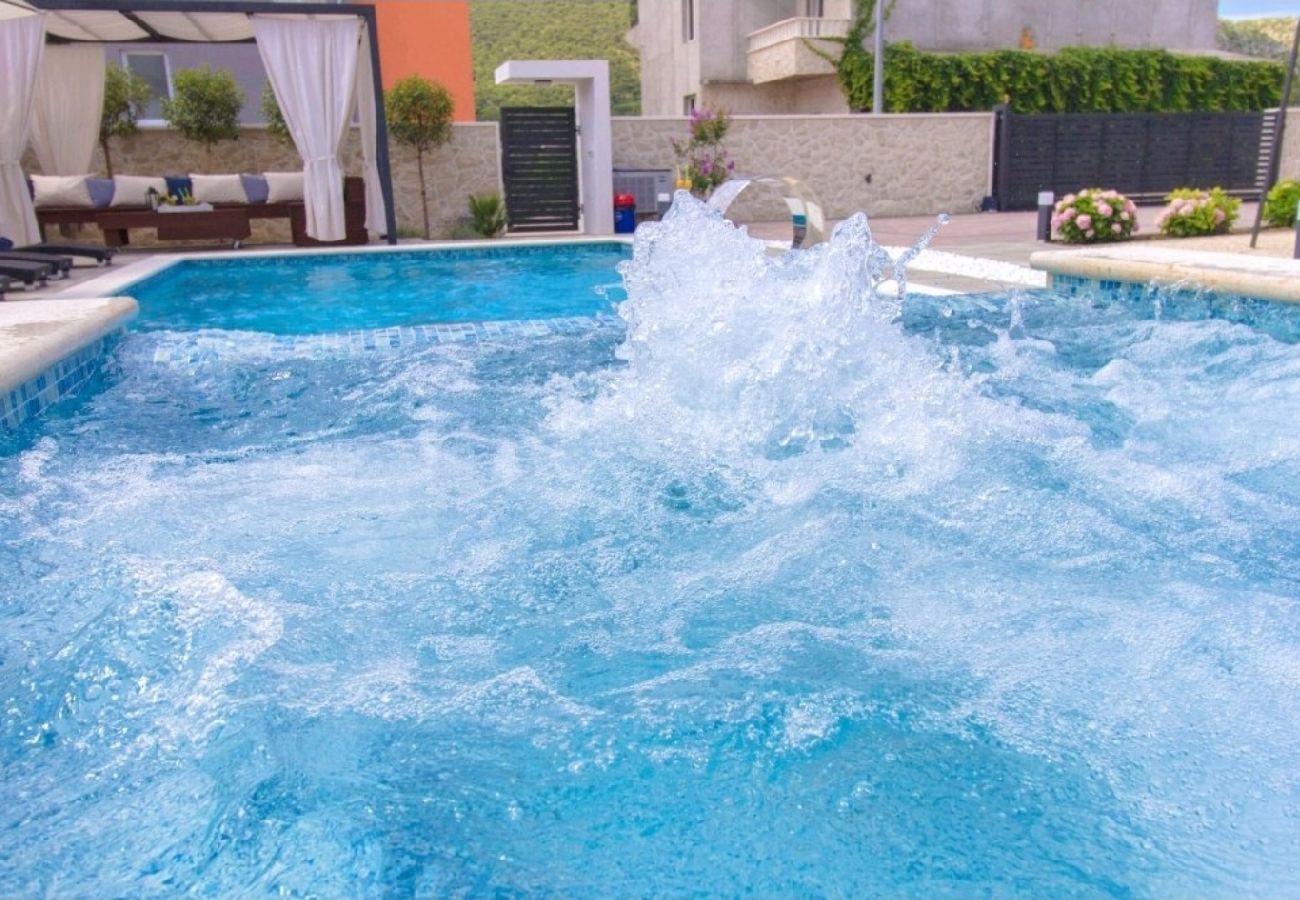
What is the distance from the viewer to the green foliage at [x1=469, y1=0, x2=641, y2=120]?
4959 cm

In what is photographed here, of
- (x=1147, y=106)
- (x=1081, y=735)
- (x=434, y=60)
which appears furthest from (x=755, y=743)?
(x=1147, y=106)

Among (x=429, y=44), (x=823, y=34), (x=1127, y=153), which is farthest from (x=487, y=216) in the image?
(x=823, y=34)

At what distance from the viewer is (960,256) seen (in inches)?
377

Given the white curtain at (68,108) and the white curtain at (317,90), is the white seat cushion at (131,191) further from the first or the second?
the white curtain at (317,90)

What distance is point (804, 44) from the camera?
23188 millimetres

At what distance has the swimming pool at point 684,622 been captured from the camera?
2023 millimetres

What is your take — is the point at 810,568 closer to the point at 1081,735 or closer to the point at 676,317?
the point at 1081,735

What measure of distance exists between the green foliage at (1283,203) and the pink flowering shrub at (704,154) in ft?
21.0

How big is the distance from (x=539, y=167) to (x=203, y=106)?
13.6 ft

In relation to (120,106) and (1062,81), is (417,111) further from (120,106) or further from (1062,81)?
(1062,81)

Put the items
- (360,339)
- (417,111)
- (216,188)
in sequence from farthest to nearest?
(417,111)
(216,188)
(360,339)

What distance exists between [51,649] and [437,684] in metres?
1.05

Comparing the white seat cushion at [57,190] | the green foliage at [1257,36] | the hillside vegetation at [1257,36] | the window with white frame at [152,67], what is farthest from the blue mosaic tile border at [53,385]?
the hillside vegetation at [1257,36]

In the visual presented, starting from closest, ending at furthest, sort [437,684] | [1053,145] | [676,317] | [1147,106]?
[437,684], [676,317], [1053,145], [1147,106]
